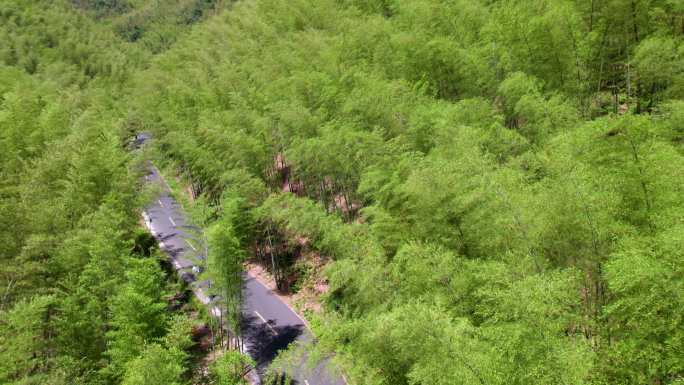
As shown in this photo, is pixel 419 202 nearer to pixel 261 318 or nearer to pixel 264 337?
pixel 264 337

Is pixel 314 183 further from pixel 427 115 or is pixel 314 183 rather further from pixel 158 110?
pixel 158 110

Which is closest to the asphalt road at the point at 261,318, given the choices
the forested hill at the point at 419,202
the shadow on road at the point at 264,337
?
the shadow on road at the point at 264,337

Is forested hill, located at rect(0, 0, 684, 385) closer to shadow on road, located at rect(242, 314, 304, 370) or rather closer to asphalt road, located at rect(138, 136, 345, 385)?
asphalt road, located at rect(138, 136, 345, 385)

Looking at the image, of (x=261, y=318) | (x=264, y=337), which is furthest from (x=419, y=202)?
(x=261, y=318)

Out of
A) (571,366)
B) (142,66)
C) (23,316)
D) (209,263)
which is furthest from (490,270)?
(142,66)

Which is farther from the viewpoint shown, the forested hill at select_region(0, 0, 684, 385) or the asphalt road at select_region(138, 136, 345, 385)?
the asphalt road at select_region(138, 136, 345, 385)

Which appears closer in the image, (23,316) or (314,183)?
(23,316)

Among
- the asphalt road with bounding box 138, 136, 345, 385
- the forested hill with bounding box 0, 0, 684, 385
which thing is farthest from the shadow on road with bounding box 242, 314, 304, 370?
the forested hill with bounding box 0, 0, 684, 385
